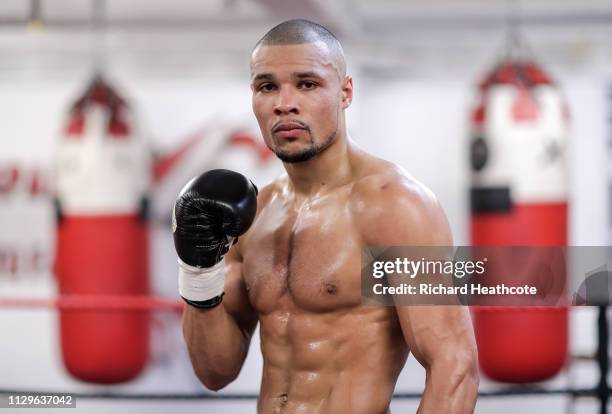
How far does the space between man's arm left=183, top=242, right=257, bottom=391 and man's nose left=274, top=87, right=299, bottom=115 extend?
33cm

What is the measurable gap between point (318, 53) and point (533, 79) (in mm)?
2706

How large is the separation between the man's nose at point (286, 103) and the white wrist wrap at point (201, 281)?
27cm

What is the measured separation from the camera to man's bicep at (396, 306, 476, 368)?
1.30m

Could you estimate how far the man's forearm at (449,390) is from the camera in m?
1.28

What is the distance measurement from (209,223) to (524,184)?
2.74 m

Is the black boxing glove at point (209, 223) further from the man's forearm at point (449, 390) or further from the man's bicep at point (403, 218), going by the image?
the man's forearm at point (449, 390)

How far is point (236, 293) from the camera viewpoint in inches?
60.1

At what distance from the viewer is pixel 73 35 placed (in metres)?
4.55

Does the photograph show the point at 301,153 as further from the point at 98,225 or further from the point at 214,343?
the point at 98,225

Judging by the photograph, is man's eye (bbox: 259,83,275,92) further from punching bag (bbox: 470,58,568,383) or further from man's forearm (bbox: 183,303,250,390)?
punching bag (bbox: 470,58,568,383)

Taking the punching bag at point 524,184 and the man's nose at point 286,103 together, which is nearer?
the man's nose at point 286,103

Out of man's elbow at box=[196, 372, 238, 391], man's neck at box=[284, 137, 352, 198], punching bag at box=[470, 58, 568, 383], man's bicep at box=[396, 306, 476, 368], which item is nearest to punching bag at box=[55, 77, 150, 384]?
punching bag at box=[470, 58, 568, 383]

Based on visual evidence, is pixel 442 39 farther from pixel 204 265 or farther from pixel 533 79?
pixel 204 265

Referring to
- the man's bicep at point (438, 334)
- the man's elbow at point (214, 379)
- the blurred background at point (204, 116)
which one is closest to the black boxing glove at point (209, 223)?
the man's elbow at point (214, 379)
